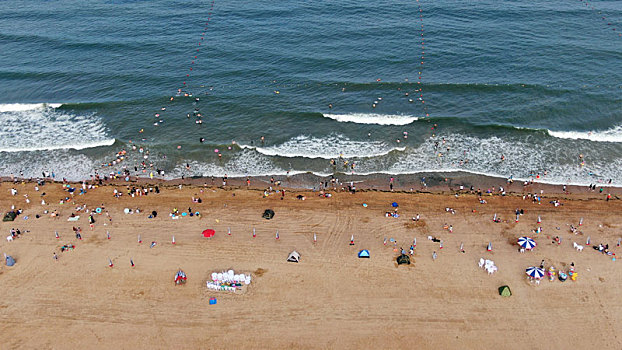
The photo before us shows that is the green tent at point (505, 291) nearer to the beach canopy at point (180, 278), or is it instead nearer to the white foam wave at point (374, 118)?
the beach canopy at point (180, 278)

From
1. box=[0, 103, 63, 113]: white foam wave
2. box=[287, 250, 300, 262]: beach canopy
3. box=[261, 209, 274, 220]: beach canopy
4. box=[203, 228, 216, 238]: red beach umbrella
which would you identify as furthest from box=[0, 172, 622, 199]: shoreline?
box=[0, 103, 63, 113]: white foam wave

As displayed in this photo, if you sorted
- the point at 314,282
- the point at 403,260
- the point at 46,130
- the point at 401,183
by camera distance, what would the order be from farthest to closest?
the point at 46,130, the point at 401,183, the point at 403,260, the point at 314,282

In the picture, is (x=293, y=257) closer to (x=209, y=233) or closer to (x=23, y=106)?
(x=209, y=233)

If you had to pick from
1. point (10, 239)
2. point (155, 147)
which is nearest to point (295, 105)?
point (155, 147)

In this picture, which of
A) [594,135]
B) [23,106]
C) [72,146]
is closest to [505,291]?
[594,135]

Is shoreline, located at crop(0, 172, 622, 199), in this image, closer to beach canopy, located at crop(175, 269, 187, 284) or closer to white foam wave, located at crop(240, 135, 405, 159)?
white foam wave, located at crop(240, 135, 405, 159)

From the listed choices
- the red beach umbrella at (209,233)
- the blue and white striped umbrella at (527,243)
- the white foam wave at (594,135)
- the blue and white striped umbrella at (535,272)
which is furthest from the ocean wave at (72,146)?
the white foam wave at (594,135)

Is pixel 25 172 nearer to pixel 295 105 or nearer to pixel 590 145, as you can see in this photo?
pixel 295 105

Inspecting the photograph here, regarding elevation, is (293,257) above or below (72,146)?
below
